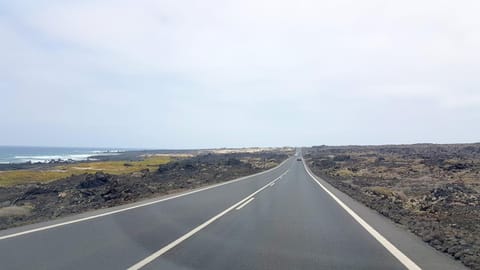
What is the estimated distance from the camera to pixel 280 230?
506 inches

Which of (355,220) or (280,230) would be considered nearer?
(280,230)

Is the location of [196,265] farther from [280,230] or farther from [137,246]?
[280,230]

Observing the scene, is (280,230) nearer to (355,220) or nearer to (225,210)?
(355,220)

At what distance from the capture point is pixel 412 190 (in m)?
32.7

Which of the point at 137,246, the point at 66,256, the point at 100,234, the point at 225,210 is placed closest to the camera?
the point at 66,256

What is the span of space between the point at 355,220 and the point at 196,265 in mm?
7918

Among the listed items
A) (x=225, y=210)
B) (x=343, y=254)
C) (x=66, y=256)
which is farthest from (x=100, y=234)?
(x=225, y=210)

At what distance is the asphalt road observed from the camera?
338 inches

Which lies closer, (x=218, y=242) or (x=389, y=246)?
(x=389, y=246)

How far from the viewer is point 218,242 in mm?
10742

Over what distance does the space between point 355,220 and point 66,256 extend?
29.0ft

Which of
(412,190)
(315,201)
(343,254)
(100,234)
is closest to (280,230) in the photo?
(343,254)

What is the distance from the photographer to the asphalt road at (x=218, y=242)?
28.2 feet

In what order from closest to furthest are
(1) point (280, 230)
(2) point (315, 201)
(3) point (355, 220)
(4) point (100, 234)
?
(4) point (100, 234), (1) point (280, 230), (3) point (355, 220), (2) point (315, 201)
